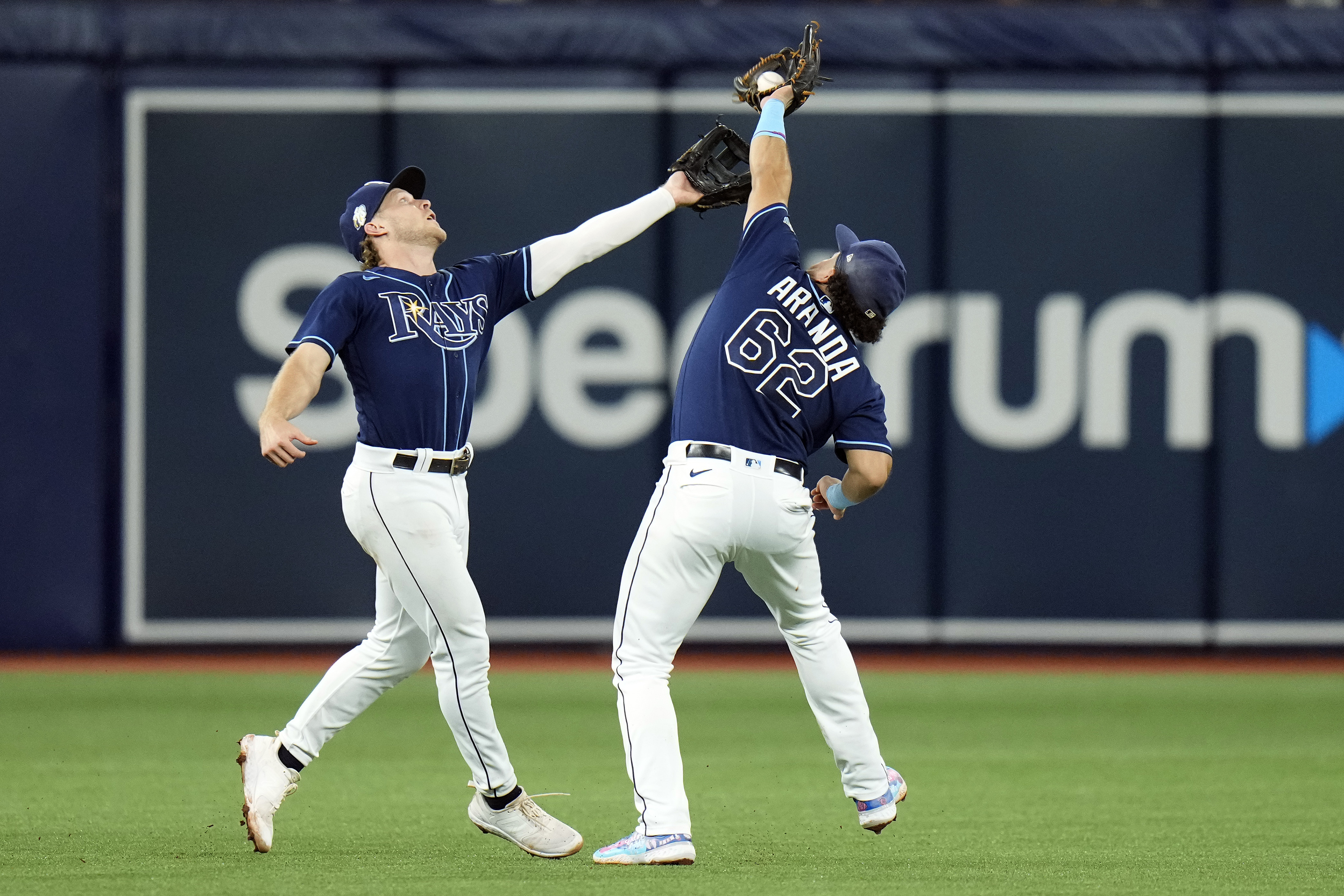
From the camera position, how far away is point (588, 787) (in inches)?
247

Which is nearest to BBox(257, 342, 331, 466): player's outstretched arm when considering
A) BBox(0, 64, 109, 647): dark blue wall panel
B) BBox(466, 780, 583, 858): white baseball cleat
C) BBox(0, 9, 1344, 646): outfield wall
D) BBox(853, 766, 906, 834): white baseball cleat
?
BBox(466, 780, 583, 858): white baseball cleat

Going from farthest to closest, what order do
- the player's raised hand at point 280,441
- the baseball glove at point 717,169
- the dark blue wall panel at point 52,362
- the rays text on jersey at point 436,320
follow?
the dark blue wall panel at point 52,362 → the baseball glove at point 717,169 → the rays text on jersey at point 436,320 → the player's raised hand at point 280,441

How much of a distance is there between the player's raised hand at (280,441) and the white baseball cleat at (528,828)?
3.54ft

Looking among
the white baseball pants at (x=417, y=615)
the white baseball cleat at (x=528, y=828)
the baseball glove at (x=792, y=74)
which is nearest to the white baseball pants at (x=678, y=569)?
the white baseball cleat at (x=528, y=828)

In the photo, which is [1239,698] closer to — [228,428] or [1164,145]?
[1164,145]

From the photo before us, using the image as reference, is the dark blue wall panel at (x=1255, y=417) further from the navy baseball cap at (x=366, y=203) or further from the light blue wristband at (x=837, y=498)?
the navy baseball cap at (x=366, y=203)

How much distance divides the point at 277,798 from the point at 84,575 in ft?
19.5

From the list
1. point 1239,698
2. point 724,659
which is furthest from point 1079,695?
point 724,659

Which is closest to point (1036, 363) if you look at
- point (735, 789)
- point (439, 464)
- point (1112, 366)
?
point (1112, 366)

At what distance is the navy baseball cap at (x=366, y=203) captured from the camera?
5137 millimetres

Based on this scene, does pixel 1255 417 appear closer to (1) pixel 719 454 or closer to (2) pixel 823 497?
(2) pixel 823 497

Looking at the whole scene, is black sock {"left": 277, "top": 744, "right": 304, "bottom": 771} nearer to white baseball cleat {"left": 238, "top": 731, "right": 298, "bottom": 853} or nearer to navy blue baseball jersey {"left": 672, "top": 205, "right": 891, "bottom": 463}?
white baseball cleat {"left": 238, "top": 731, "right": 298, "bottom": 853}

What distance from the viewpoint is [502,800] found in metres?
4.94

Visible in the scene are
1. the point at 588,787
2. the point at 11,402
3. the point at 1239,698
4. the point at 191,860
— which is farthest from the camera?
the point at 11,402
